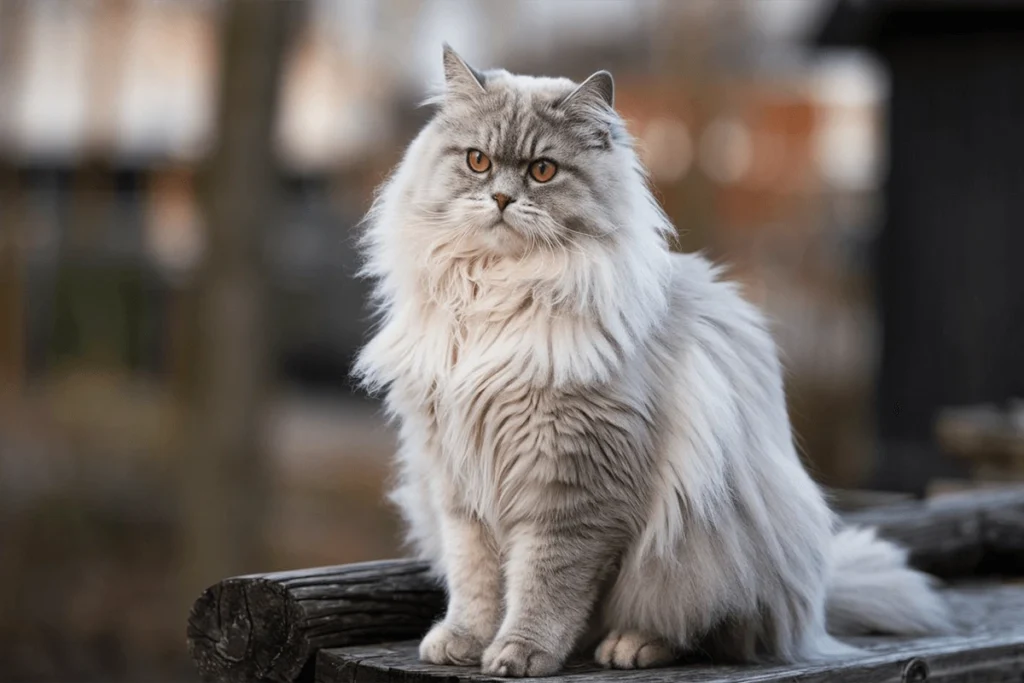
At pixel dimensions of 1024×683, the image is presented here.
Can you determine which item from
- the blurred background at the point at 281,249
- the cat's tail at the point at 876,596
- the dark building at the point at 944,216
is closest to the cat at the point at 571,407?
the cat's tail at the point at 876,596

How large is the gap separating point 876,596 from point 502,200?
1429mm

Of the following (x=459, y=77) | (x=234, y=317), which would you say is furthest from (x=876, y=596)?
(x=234, y=317)

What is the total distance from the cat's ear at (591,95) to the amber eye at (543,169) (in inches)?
5.1

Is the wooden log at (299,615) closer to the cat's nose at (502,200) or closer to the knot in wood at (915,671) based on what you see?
the cat's nose at (502,200)

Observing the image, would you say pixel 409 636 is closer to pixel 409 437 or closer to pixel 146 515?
pixel 409 437

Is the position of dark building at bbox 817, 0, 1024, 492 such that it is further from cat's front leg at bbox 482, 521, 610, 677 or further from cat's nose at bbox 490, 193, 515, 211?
cat's nose at bbox 490, 193, 515, 211

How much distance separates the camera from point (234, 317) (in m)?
6.54

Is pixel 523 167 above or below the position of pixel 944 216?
above

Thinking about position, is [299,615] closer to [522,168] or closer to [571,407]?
[571,407]

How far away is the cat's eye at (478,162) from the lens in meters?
2.48

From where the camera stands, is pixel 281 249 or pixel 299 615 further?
pixel 281 249

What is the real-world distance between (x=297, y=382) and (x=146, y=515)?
4.83m

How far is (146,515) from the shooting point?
767 centimetres

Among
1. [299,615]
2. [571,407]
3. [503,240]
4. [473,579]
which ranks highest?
[503,240]
